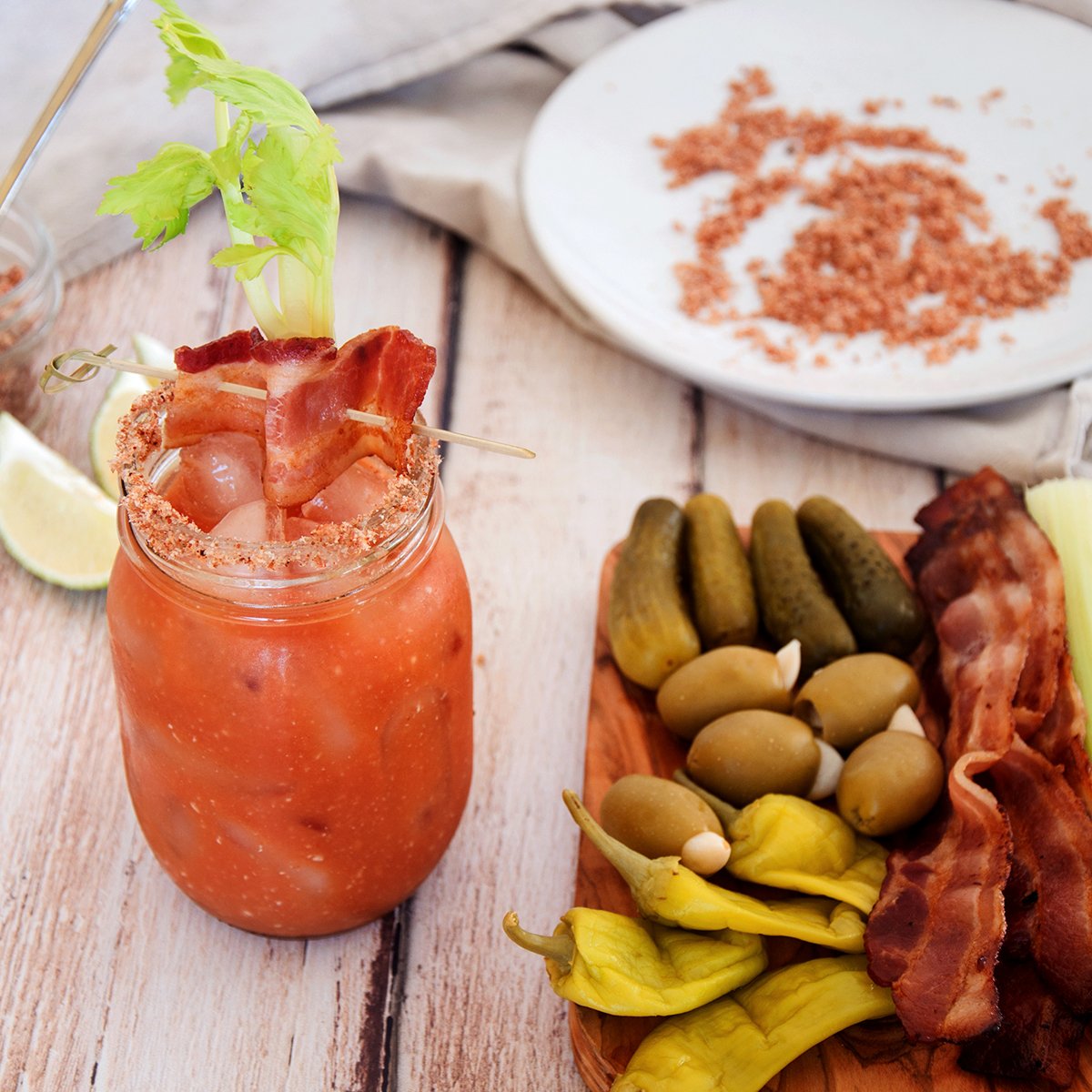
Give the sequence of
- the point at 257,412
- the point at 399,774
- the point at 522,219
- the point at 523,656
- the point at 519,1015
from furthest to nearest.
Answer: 1. the point at 522,219
2. the point at 523,656
3. the point at 519,1015
4. the point at 399,774
5. the point at 257,412

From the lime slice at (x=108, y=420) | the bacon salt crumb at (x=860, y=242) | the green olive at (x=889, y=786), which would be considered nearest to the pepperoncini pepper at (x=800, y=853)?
the green olive at (x=889, y=786)

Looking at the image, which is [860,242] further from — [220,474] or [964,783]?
Answer: [220,474]

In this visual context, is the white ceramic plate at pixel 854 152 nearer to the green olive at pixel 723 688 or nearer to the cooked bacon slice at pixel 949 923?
the green olive at pixel 723 688

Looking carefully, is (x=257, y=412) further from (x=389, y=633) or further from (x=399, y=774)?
(x=399, y=774)

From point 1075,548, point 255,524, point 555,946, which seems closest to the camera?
point 255,524

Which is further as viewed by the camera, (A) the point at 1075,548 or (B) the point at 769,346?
(B) the point at 769,346

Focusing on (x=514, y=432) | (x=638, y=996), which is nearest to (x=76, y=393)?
(x=514, y=432)

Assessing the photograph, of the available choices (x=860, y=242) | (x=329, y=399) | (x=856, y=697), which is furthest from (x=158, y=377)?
(x=860, y=242)
